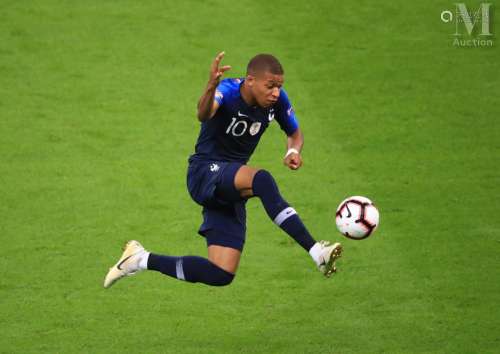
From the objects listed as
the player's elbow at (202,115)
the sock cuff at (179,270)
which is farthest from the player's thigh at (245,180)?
the sock cuff at (179,270)

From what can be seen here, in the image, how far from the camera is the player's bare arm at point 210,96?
23.9ft

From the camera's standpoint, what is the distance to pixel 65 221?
34.2 feet

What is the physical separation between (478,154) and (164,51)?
4549 mm

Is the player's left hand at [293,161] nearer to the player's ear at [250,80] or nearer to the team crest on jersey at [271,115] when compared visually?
the team crest on jersey at [271,115]

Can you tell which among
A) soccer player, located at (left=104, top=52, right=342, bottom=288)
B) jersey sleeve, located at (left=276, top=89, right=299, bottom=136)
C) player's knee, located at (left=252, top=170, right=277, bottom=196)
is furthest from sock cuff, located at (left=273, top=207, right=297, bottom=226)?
jersey sleeve, located at (left=276, top=89, right=299, bottom=136)

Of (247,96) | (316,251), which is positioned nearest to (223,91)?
(247,96)

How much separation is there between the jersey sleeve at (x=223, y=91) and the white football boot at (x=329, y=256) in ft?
4.72

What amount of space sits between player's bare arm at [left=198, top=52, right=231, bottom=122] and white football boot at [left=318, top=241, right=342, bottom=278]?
134 cm

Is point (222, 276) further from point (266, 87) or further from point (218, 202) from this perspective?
point (266, 87)

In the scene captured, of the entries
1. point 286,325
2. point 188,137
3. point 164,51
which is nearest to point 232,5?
point 164,51

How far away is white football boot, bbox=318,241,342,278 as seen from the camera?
724cm

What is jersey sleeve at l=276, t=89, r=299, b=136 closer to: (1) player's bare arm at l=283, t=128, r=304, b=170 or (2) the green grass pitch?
(1) player's bare arm at l=283, t=128, r=304, b=170

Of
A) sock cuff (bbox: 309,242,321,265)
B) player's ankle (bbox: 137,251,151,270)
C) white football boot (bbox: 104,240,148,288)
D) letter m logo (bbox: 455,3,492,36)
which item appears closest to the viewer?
sock cuff (bbox: 309,242,321,265)

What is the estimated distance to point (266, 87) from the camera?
7.79 m
